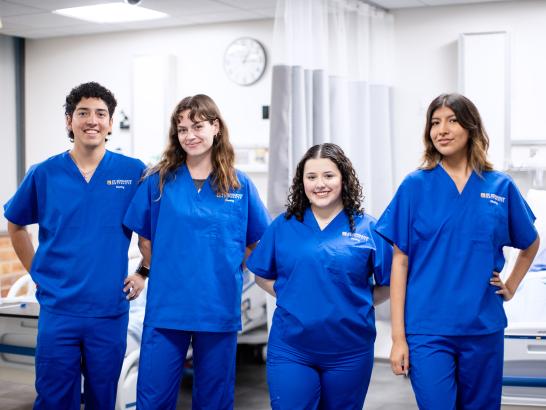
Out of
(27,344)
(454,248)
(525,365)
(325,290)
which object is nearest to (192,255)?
(325,290)

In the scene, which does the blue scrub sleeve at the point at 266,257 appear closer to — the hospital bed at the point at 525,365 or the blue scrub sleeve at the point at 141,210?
the blue scrub sleeve at the point at 141,210

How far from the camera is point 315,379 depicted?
82.9 inches

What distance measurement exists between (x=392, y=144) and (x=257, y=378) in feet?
5.90

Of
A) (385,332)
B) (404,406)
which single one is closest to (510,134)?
(385,332)

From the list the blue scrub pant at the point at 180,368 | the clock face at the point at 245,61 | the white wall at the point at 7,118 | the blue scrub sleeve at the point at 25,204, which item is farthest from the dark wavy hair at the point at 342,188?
the white wall at the point at 7,118

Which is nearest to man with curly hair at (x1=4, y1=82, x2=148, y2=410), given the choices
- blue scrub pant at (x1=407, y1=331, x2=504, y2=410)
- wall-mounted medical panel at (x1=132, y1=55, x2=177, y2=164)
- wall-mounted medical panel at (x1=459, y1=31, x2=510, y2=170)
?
blue scrub pant at (x1=407, y1=331, x2=504, y2=410)

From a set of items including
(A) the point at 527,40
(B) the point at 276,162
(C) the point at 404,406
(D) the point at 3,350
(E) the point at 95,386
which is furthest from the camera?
(A) the point at 527,40

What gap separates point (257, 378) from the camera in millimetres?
4090

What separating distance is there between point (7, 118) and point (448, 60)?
3297 mm

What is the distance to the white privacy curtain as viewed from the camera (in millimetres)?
3793

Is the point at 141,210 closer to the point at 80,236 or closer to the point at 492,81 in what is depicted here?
the point at 80,236

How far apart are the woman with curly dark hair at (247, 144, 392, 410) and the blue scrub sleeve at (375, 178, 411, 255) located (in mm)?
78

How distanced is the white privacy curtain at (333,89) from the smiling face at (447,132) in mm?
1770

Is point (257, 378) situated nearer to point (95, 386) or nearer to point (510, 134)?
point (95, 386)
